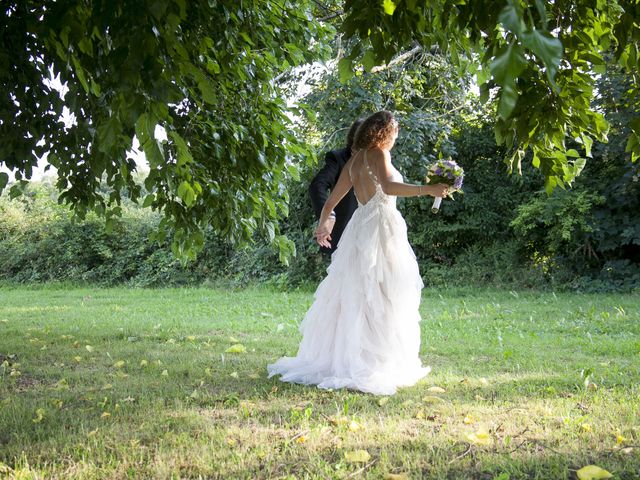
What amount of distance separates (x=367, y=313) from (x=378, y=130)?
4.21ft

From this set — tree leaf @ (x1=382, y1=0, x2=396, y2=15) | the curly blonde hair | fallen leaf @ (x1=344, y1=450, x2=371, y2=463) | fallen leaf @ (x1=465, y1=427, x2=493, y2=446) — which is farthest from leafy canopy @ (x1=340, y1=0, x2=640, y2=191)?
fallen leaf @ (x1=344, y1=450, x2=371, y2=463)

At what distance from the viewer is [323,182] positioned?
17.1 ft

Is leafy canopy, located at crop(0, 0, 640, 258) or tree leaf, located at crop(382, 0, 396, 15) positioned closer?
leafy canopy, located at crop(0, 0, 640, 258)

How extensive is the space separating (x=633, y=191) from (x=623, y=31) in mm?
9284

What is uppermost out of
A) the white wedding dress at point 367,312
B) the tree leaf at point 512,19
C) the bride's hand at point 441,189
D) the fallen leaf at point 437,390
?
the tree leaf at point 512,19

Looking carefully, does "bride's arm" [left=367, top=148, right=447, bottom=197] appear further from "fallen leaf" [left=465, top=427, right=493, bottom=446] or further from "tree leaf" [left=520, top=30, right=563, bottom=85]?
"tree leaf" [left=520, top=30, right=563, bottom=85]

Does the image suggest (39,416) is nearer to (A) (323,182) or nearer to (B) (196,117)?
(B) (196,117)

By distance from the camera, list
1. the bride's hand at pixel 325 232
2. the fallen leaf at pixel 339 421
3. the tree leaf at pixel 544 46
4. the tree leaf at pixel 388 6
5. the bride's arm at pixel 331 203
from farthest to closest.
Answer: the bride's hand at pixel 325 232 < the bride's arm at pixel 331 203 < the fallen leaf at pixel 339 421 < the tree leaf at pixel 388 6 < the tree leaf at pixel 544 46

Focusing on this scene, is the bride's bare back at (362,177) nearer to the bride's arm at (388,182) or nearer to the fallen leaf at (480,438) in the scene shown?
the bride's arm at (388,182)

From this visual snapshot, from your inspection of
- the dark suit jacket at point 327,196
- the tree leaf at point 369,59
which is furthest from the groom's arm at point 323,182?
the tree leaf at point 369,59

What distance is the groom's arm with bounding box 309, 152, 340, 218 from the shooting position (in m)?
5.20

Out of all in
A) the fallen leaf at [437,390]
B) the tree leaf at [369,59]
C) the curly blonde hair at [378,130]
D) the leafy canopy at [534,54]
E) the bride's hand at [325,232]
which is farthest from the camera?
the bride's hand at [325,232]

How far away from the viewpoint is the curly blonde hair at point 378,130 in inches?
174

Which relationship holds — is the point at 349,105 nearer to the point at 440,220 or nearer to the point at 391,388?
the point at 440,220
